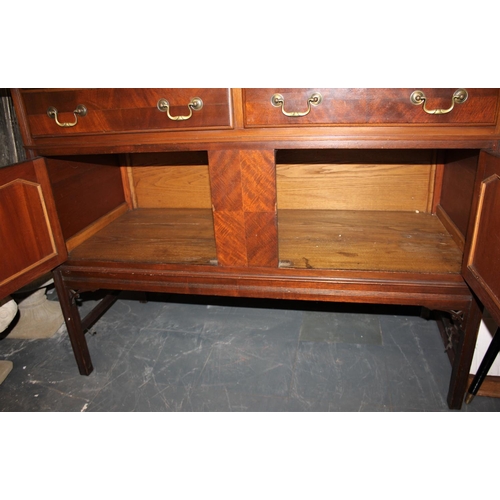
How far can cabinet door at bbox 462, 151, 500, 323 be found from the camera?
0.99 m

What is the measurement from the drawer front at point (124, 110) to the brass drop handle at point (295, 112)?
0.46 ft

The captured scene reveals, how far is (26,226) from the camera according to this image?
1.28 m

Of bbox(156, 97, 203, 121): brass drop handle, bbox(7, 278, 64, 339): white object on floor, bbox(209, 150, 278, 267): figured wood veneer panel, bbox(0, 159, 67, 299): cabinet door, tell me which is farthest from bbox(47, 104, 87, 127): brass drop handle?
bbox(7, 278, 64, 339): white object on floor

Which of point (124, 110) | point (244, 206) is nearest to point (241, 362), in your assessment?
point (244, 206)

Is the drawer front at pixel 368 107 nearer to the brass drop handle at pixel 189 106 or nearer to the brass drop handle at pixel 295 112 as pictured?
the brass drop handle at pixel 295 112

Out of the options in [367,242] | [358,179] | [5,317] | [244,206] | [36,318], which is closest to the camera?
[244,206]

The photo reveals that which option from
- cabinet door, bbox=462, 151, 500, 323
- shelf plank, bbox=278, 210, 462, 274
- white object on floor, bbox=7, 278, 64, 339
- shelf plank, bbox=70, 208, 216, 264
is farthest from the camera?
white object on floor, bbox=7, 278, 64, 339

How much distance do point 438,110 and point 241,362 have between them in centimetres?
121

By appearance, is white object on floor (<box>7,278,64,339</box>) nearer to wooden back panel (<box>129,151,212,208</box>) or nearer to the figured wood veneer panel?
wooden back panel (<box>129,151,212,208</box>)

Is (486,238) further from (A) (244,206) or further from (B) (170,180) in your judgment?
(B) (170,180)

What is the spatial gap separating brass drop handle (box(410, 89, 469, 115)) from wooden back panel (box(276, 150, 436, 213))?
27.6 inches

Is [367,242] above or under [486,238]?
under

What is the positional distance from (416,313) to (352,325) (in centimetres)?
35

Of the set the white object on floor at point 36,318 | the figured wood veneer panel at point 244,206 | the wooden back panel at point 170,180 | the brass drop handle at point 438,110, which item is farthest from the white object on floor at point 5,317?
the brass drop handle at point 438,110
